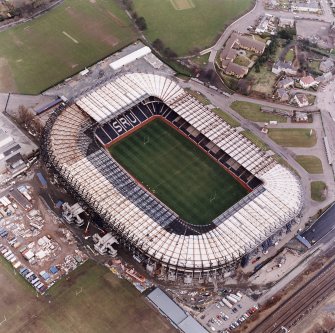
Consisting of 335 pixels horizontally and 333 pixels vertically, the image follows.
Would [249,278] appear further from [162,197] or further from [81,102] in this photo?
[81,102]

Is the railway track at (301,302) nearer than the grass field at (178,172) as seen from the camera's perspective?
Yes

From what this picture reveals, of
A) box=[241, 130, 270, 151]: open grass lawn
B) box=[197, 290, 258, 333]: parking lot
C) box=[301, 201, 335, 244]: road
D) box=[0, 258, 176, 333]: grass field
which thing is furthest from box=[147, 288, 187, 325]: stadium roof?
box=[241, 130, 270, 151]: open grass lawn

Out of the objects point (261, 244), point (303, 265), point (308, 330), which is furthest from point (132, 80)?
point (308, 330)

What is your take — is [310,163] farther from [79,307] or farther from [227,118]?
[79,307]

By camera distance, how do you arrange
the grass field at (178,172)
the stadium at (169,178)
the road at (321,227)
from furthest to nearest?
the grass field at (178,172)
the road at (321,227)
the stadium at (169,178)

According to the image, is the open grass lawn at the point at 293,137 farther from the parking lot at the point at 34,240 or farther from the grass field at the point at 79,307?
the parking lot at the point at 34,240

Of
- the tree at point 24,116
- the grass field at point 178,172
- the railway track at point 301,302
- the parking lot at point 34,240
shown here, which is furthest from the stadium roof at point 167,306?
the tree at point 24,116
